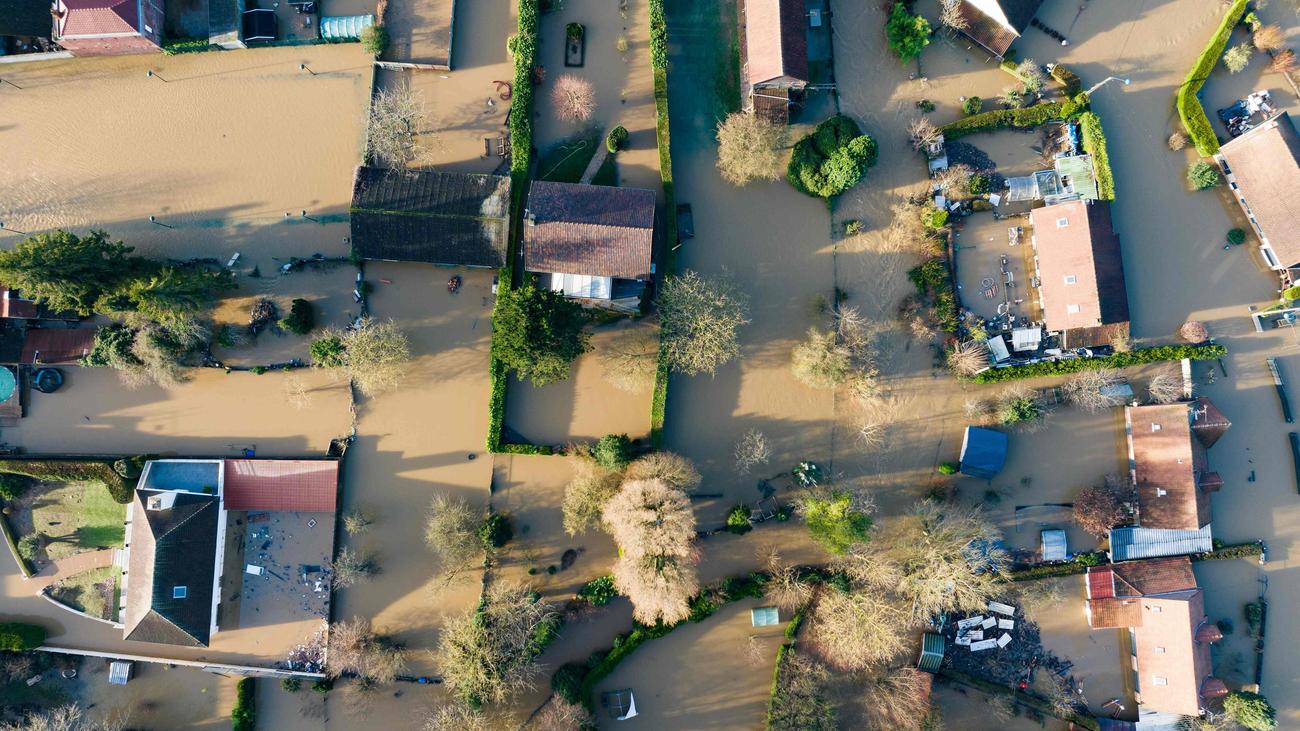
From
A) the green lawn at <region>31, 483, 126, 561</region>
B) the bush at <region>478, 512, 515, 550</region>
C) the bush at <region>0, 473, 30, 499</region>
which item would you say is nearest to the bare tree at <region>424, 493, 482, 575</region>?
the bush at <region>478, 512, 515, 550</region>

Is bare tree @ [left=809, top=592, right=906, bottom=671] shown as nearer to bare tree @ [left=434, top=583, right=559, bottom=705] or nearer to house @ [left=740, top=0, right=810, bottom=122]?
bare tree @ [left=434, top=583, right=559, bottom=705]

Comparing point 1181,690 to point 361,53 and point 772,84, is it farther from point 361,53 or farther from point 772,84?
point 361,53

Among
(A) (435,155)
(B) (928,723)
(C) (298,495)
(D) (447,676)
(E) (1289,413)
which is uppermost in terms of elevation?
(A) (435,155)

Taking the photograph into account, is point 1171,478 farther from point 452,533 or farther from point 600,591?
point 452,533

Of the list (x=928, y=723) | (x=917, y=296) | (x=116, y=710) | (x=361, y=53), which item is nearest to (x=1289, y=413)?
(x=917, y=296)

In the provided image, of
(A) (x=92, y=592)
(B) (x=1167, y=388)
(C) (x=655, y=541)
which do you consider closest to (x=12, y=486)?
(A) (x=92, y=592)

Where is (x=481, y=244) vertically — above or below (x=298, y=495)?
above

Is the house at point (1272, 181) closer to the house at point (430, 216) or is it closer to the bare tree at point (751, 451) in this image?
the bare tree at point (751, 451)
